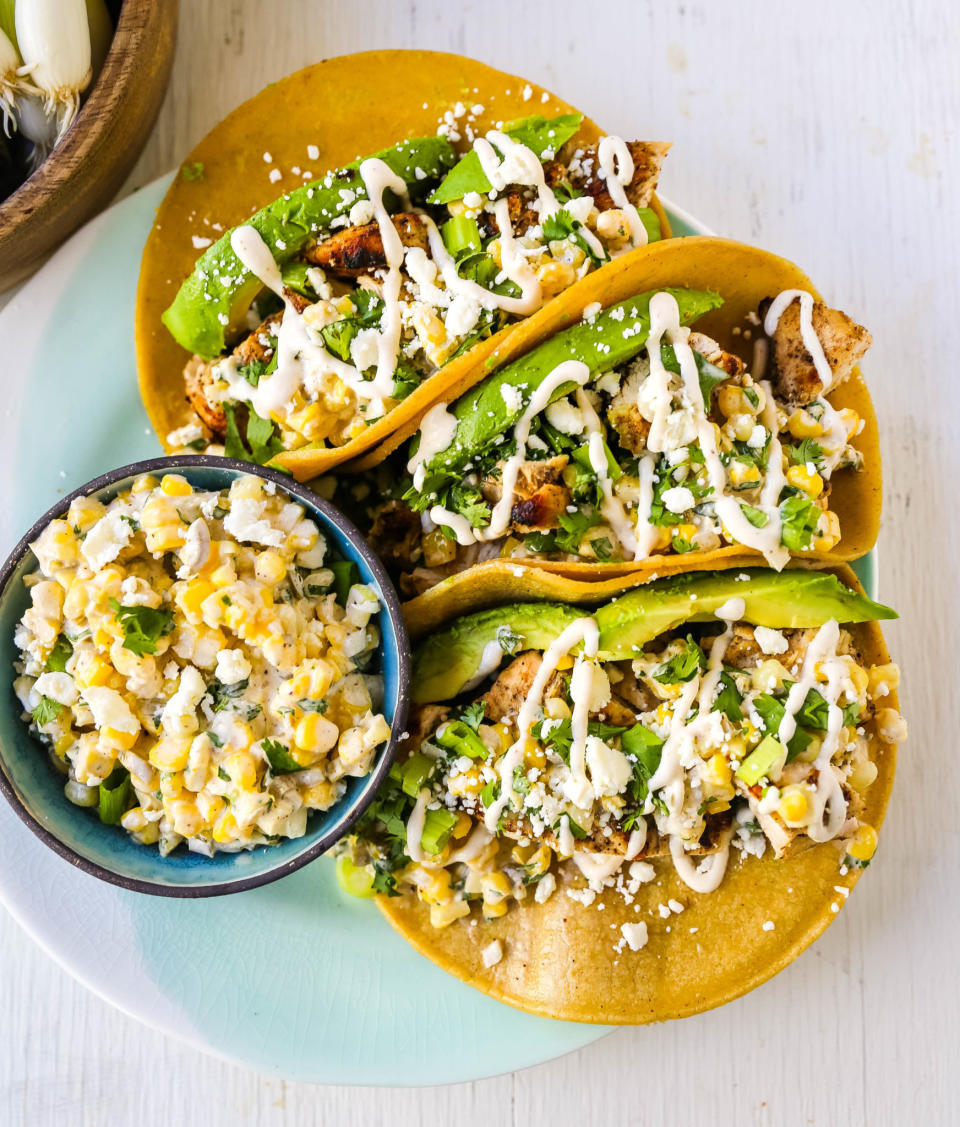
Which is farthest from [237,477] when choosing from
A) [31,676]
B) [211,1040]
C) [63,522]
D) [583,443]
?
[211,1040]

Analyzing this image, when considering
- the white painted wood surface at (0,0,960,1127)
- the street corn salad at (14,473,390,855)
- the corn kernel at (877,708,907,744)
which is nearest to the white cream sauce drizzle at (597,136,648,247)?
the white painted wood surface at (0,0,960,1127)

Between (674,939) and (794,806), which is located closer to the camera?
(794,806)

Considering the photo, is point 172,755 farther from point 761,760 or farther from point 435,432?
point 761,760

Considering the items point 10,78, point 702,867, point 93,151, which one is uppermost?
point 10,78

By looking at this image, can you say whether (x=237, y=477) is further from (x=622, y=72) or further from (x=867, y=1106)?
(x=867, y=1106)

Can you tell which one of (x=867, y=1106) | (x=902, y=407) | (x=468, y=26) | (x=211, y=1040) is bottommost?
(x=867, y=1106)

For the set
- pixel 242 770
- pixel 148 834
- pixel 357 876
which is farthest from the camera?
pixel 357 876

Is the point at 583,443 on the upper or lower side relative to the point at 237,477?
lower

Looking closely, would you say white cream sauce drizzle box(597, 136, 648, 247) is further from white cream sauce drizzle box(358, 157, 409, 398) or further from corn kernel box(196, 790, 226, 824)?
corn kernel box(196, 790, 226, 824)

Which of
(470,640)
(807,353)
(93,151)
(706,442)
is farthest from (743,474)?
(93,151)
